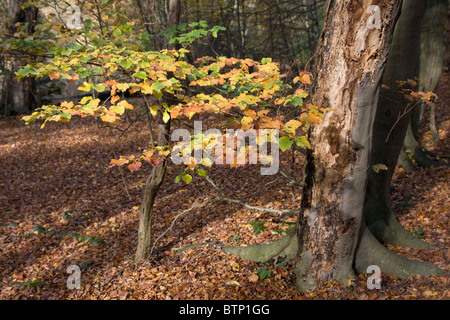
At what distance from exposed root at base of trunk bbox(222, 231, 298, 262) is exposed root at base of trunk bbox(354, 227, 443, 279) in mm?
631

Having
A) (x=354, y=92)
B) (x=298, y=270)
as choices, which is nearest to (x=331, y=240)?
(x=298, y=270)

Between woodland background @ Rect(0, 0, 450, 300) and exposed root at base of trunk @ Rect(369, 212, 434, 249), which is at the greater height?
exposed root at base of trunk @ Rect(369, 212, 434, 249)

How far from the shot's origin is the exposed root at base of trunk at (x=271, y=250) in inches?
146

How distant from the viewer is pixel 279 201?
5828 millimetres

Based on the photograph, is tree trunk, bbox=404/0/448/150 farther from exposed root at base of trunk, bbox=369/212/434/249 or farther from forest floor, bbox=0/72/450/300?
exposed root at base of trunk, bbox=369/212/434/249

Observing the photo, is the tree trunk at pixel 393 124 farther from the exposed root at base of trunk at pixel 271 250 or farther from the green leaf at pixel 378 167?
the exposed root at base of trunk at pixel 271 250

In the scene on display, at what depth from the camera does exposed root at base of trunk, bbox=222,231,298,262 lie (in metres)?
3.72

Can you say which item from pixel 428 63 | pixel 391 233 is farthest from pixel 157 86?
pixel 428 63

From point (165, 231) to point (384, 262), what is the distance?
2221mm

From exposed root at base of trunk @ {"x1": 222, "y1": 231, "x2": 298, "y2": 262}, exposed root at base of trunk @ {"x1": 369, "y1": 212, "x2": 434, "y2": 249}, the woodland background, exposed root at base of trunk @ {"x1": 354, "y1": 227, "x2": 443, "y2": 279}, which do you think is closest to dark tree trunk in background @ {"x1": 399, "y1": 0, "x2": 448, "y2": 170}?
the woodland background

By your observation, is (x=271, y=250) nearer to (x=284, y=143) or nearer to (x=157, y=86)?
(x=284, y=143)

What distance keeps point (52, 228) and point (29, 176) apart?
3.22 metres
